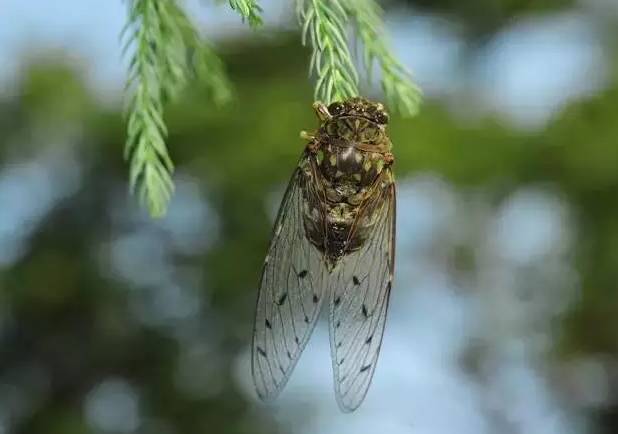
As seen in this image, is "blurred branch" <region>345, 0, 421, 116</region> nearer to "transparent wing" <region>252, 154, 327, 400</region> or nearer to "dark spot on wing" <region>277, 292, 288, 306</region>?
"transparent wing" <region>252, 154, 327, 400</region>

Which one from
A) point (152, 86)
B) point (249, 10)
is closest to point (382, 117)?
point (152, 86)

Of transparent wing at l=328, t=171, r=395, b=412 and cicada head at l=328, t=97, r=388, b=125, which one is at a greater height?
cicada head at l=328, t=97, r=388, b=125

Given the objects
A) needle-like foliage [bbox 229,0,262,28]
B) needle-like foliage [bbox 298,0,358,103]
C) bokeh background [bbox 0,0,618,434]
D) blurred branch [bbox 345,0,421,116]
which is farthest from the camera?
bokeh background [bbox 0,0,618,434]

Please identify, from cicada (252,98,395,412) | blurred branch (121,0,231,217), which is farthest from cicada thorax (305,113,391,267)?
blurred branch (121,0,231,217)

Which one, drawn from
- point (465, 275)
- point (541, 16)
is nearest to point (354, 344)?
point (465, 275)

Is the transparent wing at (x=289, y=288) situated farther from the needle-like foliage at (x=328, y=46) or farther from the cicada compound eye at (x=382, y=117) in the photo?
the needle-like foliage at (x=328, y=46)
